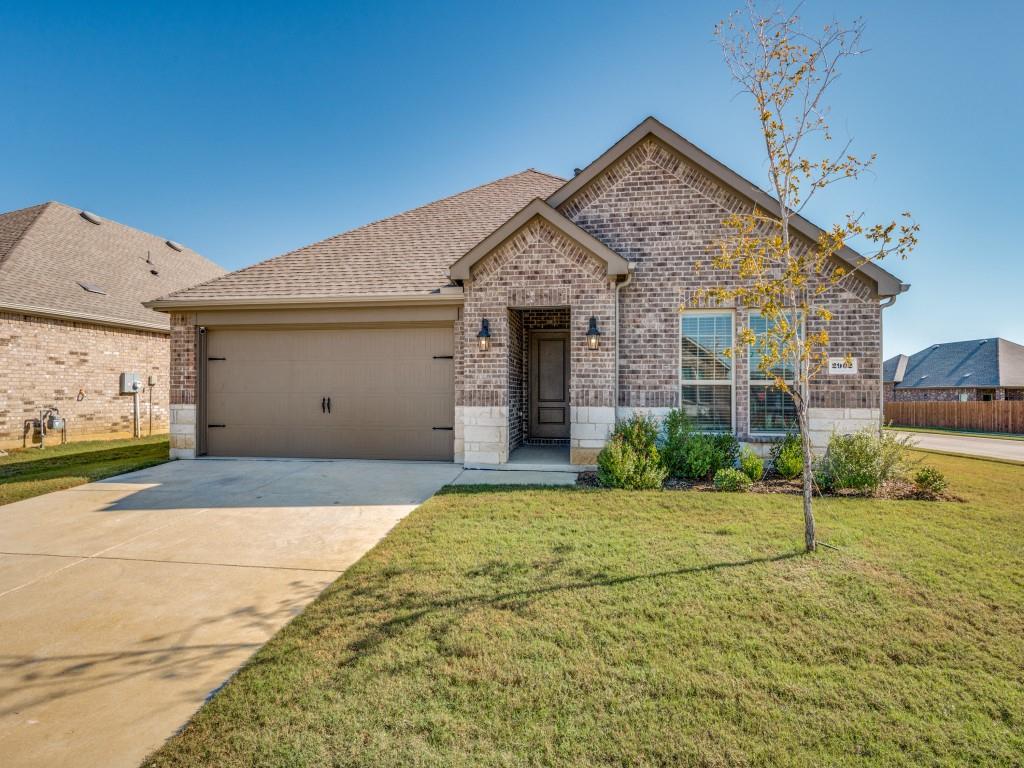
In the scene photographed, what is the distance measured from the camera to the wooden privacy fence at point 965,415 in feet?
68.4

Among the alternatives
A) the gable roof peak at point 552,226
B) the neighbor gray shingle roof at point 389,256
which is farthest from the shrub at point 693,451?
the neighbor gray shingle roof at point 389,256

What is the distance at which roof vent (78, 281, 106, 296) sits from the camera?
1328cm

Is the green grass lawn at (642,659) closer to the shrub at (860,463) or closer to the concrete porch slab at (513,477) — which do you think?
the shrub at (860,463)

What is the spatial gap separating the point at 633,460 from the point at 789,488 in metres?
2.31

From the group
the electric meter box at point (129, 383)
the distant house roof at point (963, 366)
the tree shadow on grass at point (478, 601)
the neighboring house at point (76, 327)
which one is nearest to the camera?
the tree shadow on grass at point (478, 601)

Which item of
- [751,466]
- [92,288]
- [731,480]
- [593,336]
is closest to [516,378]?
[593,336]

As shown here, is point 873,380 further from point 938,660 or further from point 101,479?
point 101,479

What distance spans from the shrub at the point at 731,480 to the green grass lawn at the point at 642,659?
1882mm

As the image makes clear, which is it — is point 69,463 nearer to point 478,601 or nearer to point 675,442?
point 478,601

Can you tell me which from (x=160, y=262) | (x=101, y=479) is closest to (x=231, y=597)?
(x=101, y=479)

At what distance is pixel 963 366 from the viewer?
97.8ft

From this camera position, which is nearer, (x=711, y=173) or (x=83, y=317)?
(x=711, y=173)

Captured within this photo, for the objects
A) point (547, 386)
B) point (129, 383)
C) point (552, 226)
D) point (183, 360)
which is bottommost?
point (547, 386)

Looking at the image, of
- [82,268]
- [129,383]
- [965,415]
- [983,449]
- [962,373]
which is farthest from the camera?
[962,373]
